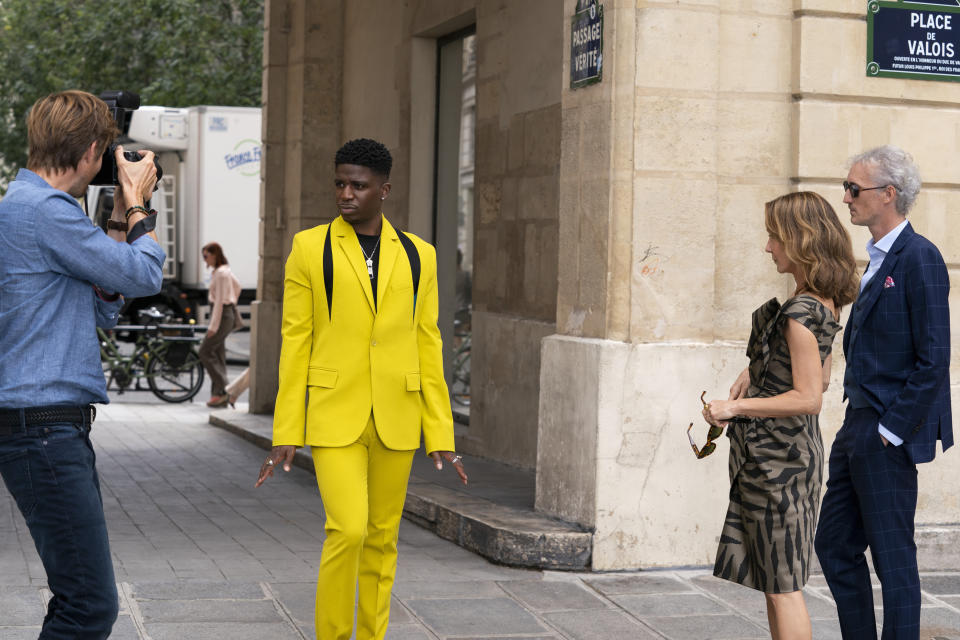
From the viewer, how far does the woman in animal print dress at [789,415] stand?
4.33m

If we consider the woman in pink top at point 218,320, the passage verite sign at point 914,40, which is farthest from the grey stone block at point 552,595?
the woman in pink top at point 218,320

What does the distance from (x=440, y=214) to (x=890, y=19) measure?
510cm

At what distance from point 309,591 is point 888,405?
8.94 feet

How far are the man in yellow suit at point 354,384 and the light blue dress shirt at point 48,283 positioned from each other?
42.9 inches

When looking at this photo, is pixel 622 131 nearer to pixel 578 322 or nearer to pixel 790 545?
pixel 578 322

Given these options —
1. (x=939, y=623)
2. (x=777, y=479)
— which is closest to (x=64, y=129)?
(x=777, y=479)

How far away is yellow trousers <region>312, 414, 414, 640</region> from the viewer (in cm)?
458

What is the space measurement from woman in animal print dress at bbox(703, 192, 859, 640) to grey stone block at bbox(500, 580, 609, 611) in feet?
5.18

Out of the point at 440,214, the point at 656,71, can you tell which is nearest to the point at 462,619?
the point at 656,71

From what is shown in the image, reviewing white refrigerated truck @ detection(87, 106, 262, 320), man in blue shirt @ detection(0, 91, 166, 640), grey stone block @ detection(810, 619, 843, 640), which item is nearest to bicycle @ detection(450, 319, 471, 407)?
grey stone block @ detection(810, 619, 843, 640)

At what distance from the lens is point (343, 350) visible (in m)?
4.67

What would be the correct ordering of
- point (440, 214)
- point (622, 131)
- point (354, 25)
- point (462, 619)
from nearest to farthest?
point (462, 619)
point (622, 131)
point (440, 214)
point (354, 25)

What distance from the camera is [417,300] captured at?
483cm

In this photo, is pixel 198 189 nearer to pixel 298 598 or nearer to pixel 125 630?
pixel 298 598
